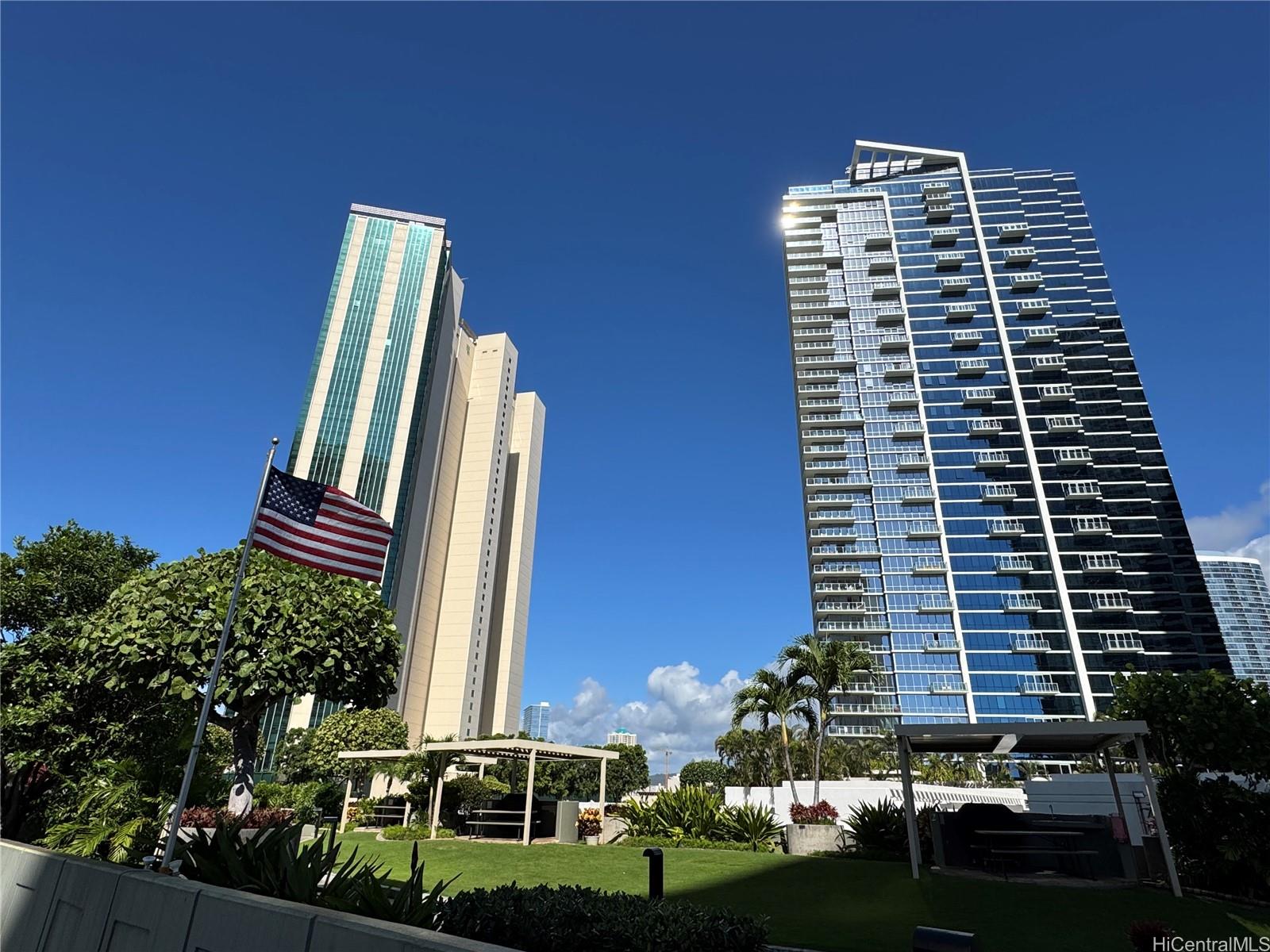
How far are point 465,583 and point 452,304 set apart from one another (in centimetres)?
4236

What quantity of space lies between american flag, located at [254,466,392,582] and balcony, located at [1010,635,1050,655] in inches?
3672

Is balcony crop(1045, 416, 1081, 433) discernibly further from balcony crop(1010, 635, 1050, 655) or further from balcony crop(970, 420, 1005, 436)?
balcony crop(1010, 635, 1050, 655)

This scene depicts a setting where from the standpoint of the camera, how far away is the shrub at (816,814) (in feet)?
66.8

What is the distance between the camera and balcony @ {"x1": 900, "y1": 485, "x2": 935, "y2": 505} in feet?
315

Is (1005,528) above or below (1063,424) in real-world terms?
below

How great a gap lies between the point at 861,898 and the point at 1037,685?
282ft

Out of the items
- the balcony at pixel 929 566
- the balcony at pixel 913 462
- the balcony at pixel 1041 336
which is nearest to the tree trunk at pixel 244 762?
the balcony at pixel 929 566

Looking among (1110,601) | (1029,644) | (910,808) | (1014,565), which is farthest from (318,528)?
(1110,601)

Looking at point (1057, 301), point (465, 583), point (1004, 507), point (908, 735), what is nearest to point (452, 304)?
point (465, 583)

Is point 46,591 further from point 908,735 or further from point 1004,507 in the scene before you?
point 1004,507

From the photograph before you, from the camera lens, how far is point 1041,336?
102812 millimetres

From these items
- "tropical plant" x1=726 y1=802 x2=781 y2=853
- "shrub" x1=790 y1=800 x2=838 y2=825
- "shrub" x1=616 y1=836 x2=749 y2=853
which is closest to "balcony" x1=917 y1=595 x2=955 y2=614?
"shrub" x1=790 y1=800 x2=838 y2=825

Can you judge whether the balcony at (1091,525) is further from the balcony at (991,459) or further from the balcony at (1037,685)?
the balcony at (1037,685)

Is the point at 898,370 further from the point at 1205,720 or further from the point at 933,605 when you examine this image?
the point at 1205,720
